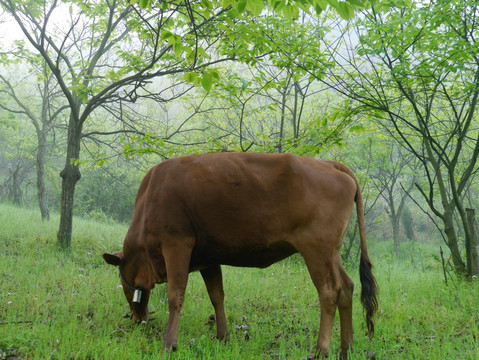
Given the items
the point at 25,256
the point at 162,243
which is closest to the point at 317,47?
the point at 162,243

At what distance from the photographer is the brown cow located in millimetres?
3646

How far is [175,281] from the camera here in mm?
3865

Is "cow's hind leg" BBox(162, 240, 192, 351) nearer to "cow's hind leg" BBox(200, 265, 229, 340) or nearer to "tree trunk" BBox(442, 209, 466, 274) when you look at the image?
"cow's hind leg" BBox(200, 265, 229, 340)

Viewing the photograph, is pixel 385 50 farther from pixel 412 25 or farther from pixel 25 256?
pixel 25 256

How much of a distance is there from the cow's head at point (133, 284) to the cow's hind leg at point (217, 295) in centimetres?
73

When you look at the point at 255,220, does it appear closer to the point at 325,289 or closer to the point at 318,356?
the point at 325,289

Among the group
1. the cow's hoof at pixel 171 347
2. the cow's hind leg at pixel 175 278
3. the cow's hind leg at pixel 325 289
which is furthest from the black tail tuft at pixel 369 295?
the cow's hoof at pixel 171 347

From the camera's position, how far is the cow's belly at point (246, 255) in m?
3.87

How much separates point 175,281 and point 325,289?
1.46 m

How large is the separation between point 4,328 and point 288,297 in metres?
3.88

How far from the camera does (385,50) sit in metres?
5.41

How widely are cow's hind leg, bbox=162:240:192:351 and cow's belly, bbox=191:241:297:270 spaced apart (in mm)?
206

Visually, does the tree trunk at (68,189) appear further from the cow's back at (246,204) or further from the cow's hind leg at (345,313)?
the cow's hind leg at (345,313)

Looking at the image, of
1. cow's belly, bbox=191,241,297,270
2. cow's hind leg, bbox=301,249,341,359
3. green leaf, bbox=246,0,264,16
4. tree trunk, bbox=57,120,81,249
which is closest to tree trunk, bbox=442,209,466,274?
cow's hind leg, bbox=301,249,341,359
